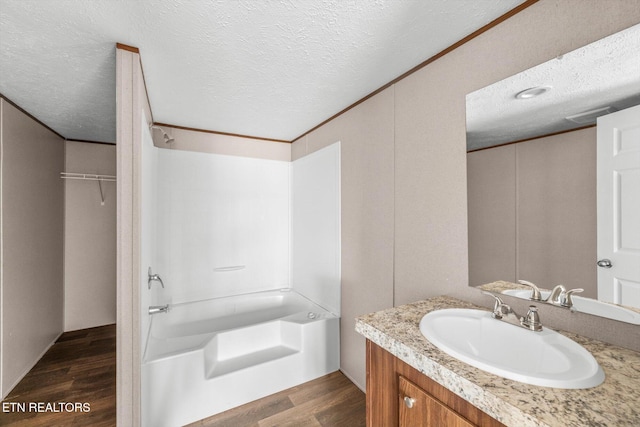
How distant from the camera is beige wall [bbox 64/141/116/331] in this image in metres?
3.22

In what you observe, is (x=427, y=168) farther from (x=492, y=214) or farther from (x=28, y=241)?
(x=28, y=241)

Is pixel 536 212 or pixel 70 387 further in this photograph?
pixel 70 387

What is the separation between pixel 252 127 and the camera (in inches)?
113

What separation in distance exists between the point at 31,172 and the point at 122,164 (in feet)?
6.48

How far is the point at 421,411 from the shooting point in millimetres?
895

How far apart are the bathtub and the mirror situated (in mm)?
1537

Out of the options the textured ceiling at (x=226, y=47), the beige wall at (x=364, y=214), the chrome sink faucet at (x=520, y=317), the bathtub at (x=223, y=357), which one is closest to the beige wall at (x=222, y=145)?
the textured ceiling at (x=226, y=47)

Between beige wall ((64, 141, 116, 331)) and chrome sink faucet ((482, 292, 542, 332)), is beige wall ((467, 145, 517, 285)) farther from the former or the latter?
beige wall ((64, 141, 116, 331))

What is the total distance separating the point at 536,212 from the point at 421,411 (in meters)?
0.92

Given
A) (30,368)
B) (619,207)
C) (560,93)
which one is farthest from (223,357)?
(560,93)

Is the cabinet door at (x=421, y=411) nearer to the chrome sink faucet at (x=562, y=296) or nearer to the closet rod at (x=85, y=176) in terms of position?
the chrome sink faucet at (x=562, y=296)

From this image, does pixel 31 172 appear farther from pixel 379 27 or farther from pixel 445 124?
pixel 445 124

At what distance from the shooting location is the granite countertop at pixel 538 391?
0.60 m

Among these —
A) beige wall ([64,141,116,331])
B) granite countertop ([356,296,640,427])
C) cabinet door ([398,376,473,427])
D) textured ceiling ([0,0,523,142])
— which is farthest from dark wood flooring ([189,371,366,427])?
beige wall ([64,141,116,331])
